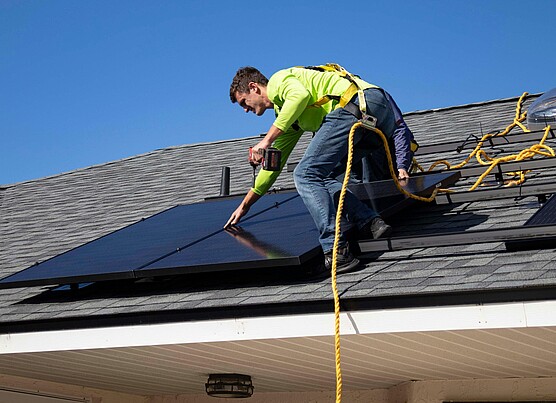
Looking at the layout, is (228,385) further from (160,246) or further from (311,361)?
(160,246)

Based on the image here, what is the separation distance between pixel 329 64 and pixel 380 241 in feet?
4.00

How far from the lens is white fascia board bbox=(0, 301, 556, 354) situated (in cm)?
412

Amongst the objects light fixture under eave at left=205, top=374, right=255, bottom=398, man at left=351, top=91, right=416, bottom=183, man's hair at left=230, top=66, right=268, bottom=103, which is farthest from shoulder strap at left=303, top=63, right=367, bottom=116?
light fixture under eave at left=205, top=374, right=255, bottom=398

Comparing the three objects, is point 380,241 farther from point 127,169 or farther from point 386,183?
point 127,169

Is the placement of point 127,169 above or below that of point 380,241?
above

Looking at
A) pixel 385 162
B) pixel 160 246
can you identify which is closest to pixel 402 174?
pixel 385 162

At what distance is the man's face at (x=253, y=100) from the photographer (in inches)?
223

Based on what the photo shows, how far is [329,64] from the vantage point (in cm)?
578

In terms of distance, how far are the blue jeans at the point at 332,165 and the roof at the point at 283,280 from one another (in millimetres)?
294

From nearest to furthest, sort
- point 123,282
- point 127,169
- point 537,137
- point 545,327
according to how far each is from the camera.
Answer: point 545,327 < point 123,282 < point 537,137 < point 127,169

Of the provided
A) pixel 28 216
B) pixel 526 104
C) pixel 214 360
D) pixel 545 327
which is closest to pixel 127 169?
pixel 28 216

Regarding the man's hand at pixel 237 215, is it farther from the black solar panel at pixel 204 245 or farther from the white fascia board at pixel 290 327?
the white fascia board at pixel 290 327

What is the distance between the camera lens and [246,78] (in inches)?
222

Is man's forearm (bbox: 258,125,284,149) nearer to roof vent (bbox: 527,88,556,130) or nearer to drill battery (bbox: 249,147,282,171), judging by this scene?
drill battery (bbox: 249,147,282,171)
